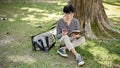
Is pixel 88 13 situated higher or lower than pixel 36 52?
higher

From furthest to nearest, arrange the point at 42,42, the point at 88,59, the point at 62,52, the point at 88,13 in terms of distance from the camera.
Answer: the point at 88,13, the point at 42,42, the point at 62,52, the point at 88,59

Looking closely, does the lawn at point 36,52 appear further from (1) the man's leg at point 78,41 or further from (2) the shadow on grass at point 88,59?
(1) the man's leg at point 78,41

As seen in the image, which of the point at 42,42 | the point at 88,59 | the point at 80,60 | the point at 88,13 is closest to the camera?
the point at 80,60

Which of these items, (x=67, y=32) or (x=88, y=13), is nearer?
(x=67, y=32)

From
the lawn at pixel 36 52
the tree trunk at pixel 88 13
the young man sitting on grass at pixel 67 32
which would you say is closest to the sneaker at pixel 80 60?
the lawn at pixel 36 52

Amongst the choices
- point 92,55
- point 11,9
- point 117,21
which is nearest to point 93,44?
point 92,55

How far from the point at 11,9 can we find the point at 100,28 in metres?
6.02

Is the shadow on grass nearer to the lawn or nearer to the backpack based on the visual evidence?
the lawn

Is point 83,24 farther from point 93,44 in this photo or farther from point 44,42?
point 44,42

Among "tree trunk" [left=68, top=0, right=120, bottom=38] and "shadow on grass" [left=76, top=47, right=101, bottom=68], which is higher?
"tree trunk" [left=68, top=0, right=120, bottom=38]

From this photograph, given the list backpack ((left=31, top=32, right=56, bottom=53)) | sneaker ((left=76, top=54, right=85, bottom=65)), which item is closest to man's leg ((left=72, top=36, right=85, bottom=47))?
sneaker ((left=76, top=54, right=85, bottom=65))

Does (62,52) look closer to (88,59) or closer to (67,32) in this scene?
(67,32)

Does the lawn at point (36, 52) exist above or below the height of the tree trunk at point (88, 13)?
below

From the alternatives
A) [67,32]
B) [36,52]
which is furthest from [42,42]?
[67,32]
